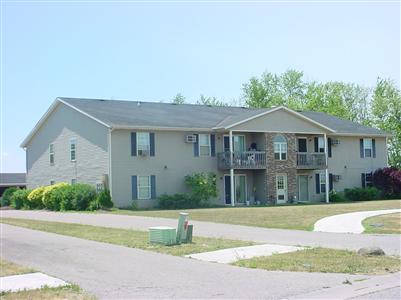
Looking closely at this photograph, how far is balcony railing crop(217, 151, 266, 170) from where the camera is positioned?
125ft

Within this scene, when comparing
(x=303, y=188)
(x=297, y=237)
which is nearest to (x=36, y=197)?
(x=303, y=188)

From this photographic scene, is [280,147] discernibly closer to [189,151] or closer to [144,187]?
[189,151]

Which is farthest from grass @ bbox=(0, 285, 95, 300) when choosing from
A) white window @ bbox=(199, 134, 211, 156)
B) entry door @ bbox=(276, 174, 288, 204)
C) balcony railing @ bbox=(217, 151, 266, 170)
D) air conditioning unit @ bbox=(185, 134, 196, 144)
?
entry door @ bbox=(276, 174, 288, 204)

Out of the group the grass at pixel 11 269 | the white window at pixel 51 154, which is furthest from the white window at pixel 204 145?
the grass at pixel 11 269

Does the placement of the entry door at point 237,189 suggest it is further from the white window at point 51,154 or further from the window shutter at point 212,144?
the white window at point 51,154

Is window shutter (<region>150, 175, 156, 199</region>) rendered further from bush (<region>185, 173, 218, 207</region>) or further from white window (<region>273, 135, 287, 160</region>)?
white window (<region>273, 135, 287, 160</region>)

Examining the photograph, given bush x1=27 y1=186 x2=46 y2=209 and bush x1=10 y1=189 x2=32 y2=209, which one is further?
bush x1=10 y1=189 x2=32 y2=209

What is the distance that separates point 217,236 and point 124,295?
8636mm

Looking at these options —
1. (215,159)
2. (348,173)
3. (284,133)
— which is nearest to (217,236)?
(215,159)

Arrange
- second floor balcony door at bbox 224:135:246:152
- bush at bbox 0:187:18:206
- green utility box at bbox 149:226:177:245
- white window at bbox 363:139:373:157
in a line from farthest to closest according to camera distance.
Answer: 1. white window at bbox 363:139:373:157
2. bush at bbox 0:187:18:206
3. second floor balcony door at bbox 224:135:246:152
4. green utility box at bbox 149:226:177:245

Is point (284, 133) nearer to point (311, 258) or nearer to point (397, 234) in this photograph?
point (397, 234)

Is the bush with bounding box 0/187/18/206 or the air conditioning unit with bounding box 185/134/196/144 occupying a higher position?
the air conditioning unit with bounding box 185/134/196/144

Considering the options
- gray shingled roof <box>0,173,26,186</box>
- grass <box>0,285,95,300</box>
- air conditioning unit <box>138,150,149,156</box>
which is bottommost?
grass <box>0,285,95,300</box>

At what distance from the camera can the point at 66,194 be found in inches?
1356
